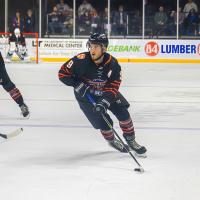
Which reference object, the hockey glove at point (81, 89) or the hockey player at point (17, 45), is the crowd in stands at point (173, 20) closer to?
the hockey player at point (17, 45)

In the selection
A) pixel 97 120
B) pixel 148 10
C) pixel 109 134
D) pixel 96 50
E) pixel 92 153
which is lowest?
pixel 92 153

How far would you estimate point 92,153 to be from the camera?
19.9 ft

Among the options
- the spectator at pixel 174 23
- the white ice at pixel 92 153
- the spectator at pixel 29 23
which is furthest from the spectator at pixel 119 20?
the white ice at pixel 92 153

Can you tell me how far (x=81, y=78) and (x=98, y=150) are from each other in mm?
775

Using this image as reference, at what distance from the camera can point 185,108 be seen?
929 cm

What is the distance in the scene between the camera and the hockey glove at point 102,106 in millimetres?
5527

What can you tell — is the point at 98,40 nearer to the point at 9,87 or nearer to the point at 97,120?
the point at 97,120

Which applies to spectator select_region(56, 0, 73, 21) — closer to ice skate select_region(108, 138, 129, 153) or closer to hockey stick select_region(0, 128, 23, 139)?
hockey stick select_region(0, 128, 23, 139)

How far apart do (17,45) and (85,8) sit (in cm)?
317

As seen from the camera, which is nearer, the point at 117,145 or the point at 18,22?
the point at 117,145

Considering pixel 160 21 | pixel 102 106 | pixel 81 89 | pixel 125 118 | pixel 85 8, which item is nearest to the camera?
pixel 102 106

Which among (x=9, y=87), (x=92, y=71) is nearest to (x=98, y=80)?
(x=92, y=71)

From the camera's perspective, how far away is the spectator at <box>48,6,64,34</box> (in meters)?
20.5

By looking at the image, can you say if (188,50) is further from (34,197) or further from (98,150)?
(34,197)
